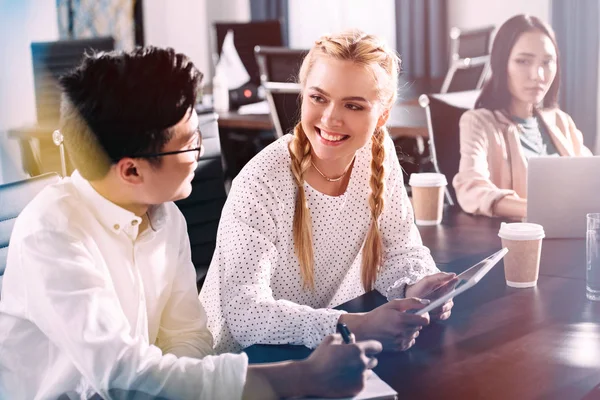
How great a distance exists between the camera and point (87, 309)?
1.04m

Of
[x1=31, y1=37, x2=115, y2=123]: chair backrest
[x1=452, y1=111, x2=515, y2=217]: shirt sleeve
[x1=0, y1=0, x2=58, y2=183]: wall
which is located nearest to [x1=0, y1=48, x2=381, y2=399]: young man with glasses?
[x1=452, y1=111, x2=515, y2=217]: shirt sleeve

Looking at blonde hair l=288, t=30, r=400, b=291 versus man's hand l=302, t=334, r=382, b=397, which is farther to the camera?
blonde hair l=288, t=30, r=400, b=291

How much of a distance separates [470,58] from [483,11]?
1018 mm

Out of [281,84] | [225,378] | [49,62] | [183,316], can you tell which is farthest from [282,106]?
[225,378]

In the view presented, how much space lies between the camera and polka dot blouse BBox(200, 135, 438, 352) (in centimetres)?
136

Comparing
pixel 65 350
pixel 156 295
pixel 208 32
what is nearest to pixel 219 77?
pixel 208 32

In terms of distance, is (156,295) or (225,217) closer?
(156,295)

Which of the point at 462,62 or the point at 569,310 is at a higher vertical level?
the point at 462,62

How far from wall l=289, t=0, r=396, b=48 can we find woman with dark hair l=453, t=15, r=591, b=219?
3216 millimetres

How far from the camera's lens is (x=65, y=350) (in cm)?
106

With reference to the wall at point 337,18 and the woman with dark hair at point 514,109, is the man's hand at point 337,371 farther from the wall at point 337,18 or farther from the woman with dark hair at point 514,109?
the wall at point 337,18

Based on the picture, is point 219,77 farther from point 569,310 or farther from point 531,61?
point 569,310

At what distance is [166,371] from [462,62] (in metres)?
3.75

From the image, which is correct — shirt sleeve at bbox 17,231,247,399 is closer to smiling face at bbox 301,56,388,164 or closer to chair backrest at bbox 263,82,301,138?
smiling face at bbox 301,56,388,164
